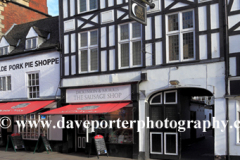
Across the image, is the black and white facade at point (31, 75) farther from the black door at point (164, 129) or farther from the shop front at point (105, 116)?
the black door at point (164, 129)

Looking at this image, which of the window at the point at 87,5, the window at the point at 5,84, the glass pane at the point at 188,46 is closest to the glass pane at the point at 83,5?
the window at the point at 87,5

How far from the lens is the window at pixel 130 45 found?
1372 cm

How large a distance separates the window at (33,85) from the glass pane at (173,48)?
8.47 m

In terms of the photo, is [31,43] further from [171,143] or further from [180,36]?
[171,143]

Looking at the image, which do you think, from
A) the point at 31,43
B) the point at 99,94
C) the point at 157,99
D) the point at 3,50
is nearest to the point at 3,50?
the point at 3,50

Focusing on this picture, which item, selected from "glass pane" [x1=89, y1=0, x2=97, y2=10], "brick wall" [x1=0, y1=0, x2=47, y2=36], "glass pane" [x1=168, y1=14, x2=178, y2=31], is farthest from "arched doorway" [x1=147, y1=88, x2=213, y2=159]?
"brick wall" [x1=0, y1=0, x2=47, y2=36]

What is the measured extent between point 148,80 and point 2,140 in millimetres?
10913

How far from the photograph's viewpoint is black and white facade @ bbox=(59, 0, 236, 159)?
37.5 ft

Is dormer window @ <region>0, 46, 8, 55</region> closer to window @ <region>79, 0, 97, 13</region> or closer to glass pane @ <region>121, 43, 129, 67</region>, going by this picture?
window @ <region>79, 0, 97, 13</region>

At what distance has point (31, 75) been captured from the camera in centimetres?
1781

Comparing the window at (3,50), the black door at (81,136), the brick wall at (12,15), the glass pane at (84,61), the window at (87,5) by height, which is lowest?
the black door at (81,136)

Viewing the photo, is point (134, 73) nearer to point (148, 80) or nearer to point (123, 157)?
point (148, 80)

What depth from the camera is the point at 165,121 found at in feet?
42.6

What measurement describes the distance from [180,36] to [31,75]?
377 inches
